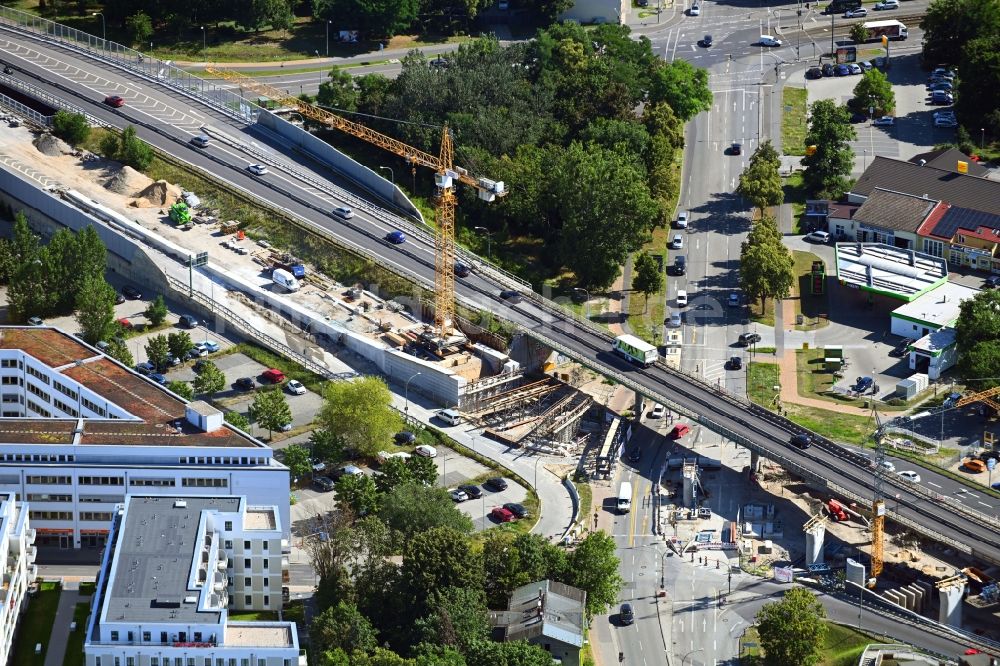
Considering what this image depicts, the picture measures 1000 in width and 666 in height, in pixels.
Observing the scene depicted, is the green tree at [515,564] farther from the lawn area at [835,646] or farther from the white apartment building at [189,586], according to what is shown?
the white apartment building at [189,586]

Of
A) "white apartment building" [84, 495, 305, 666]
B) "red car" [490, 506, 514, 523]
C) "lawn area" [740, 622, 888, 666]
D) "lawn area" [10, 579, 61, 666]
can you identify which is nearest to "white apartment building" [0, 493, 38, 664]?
"lawn area" [10, 579, 61, 666]

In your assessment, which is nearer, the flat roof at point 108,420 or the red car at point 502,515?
the flat roof at point 108,420

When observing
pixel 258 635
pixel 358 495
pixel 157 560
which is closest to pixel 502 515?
pixel 358 495

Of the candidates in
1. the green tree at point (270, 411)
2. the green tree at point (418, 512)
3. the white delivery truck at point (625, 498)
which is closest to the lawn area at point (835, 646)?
the white delivery truck at point (625, 498)

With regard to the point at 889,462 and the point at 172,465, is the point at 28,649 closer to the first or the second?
the point at 172,465

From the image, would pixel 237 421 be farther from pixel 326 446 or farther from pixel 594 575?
pixel 594 575

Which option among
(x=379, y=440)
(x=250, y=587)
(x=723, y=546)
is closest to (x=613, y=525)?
(x=723, y=546)
